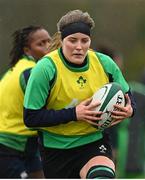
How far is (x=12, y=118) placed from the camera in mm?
8328

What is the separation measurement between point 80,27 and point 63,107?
67 cm

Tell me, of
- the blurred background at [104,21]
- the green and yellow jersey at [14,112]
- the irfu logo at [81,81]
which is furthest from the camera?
the blurred background at [104,21]

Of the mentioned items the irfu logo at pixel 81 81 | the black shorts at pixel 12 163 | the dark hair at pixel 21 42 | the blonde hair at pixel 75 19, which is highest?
the blonde hair at pixel 75 19

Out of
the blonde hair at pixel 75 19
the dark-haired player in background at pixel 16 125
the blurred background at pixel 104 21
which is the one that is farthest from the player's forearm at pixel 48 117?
the blurred background at pixel 104 21

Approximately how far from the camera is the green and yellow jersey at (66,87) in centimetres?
732

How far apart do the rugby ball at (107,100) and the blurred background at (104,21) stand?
8.25 metres

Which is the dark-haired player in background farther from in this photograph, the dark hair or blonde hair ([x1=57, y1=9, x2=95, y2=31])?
blonde hair ([x1=57, y1=9, x2=95, y2=31])

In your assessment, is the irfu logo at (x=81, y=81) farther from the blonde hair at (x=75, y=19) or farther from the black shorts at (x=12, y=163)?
the black shorts at (x=12, y=163)

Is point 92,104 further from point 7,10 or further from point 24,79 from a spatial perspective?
point 7,10

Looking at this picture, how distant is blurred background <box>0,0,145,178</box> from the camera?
→ 742 inches

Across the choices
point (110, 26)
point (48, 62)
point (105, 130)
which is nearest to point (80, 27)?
point (48, 62)

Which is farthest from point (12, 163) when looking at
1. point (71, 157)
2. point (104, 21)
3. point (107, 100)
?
point (104, 21)

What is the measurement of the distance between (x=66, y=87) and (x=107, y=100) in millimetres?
352

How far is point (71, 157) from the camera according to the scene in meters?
7.47
